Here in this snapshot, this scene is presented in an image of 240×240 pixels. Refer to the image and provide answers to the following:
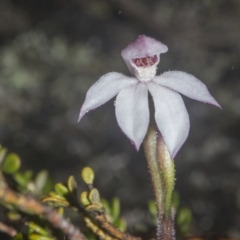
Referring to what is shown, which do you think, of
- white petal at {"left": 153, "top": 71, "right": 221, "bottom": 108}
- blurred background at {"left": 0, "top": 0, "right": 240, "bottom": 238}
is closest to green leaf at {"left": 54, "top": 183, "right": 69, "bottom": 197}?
white petal at {"left": 153, "top": 71, "right": 221, "bottom": 108}

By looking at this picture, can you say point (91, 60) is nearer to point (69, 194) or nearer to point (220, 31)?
point (220, 31)

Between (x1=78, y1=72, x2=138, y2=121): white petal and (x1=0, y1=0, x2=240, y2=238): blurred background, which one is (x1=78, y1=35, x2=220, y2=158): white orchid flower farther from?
(x1=0, y1=0, x2=240, y2=238): blurred background

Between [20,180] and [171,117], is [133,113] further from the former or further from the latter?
[20,180]

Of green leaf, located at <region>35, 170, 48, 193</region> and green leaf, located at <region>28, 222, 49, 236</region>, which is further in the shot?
green leaf, located at <region>35, 170, 48, 193</region>

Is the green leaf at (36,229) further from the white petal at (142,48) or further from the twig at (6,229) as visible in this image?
the white petal at (142,48)

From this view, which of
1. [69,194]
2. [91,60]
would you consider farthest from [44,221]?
[91,60]

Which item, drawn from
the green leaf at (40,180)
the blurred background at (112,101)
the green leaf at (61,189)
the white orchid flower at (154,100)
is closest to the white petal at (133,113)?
the white orchid flower at (154,100)
